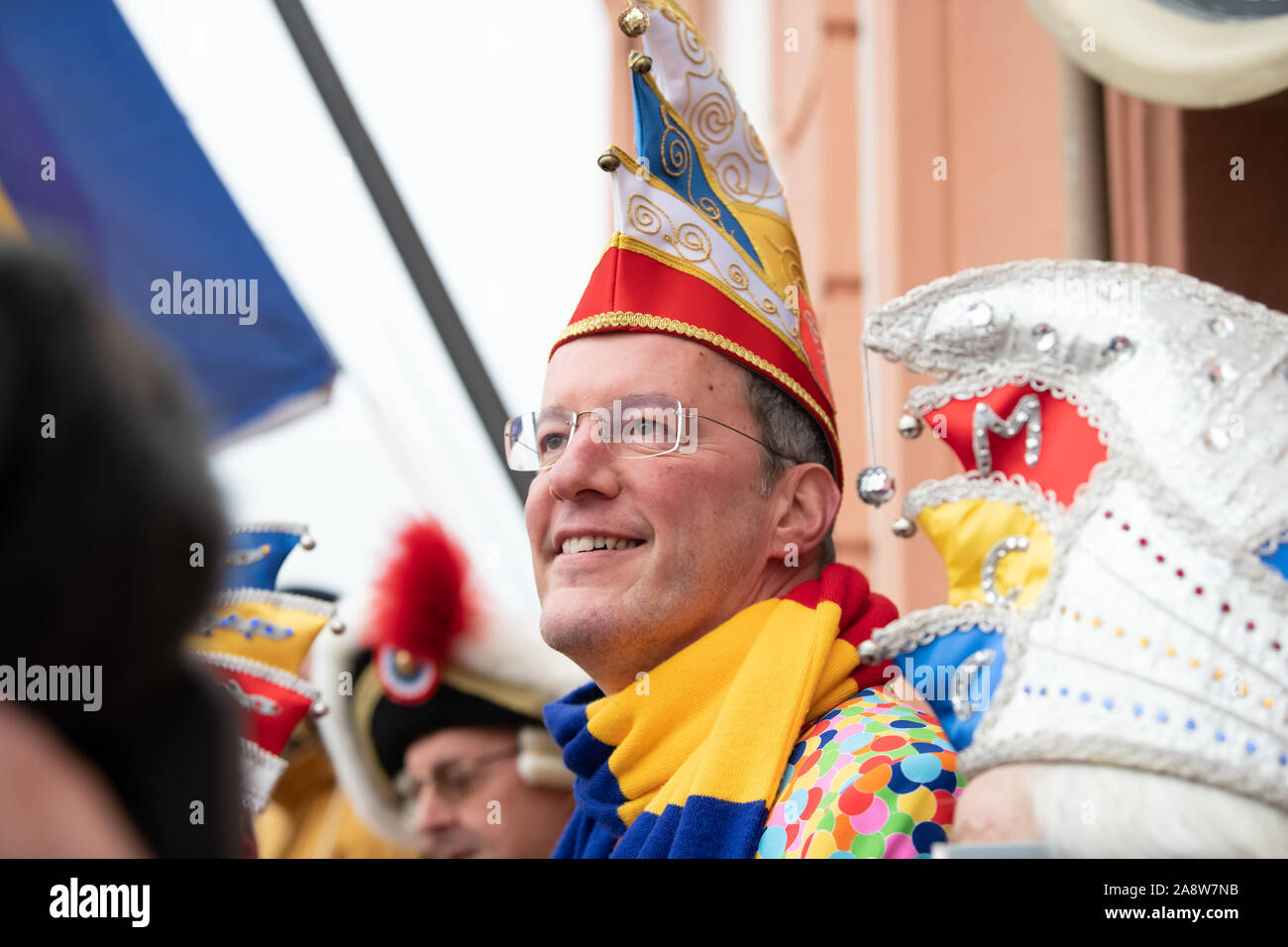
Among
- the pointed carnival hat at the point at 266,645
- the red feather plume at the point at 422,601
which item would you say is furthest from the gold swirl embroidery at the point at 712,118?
the red feather plume at the point at 422,601

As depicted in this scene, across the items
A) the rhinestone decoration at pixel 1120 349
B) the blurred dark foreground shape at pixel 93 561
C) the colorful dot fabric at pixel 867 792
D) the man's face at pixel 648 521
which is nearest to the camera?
the blurred dark foreground shape at pixel 93 561

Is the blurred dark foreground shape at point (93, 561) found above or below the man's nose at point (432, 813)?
above

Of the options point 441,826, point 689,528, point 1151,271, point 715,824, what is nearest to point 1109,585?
point 1151,271

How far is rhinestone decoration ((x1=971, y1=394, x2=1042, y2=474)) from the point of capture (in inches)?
53.2

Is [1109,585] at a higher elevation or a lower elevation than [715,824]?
higher

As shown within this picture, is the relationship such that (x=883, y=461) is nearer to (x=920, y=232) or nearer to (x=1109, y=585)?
(x=920, y=232)

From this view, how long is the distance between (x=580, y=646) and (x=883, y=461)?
2038 millimetres

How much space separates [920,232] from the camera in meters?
3.65

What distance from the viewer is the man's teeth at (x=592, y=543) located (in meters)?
1.93

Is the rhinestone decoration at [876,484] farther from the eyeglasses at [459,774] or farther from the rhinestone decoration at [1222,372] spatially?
the eyeglasses at [459,774]

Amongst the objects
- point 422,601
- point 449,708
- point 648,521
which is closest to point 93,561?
point 648,521

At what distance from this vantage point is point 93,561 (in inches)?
18.6

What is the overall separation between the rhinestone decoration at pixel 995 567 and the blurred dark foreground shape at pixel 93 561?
99 cm
